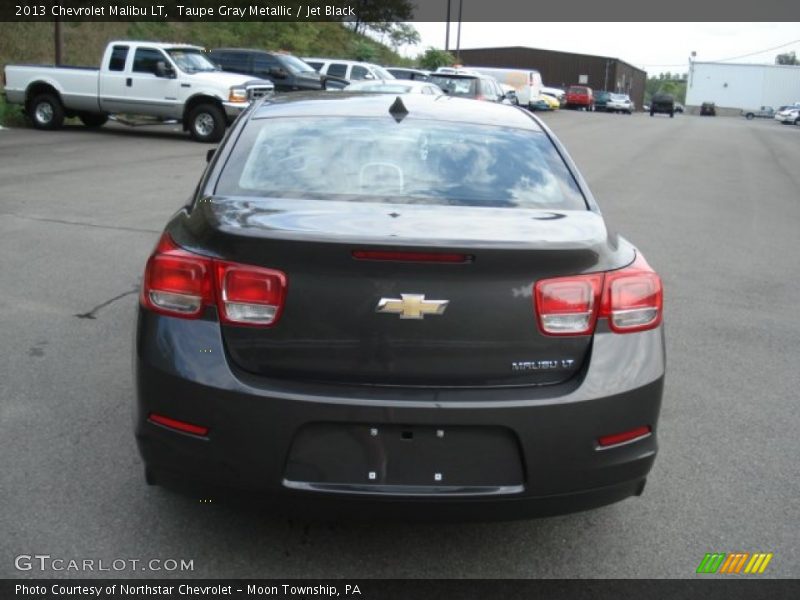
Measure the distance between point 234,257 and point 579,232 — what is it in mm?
1178

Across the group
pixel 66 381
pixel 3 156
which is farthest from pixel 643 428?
pixel 3 156

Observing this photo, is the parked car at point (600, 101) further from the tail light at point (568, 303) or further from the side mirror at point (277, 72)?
the tail light at point (568, 303)

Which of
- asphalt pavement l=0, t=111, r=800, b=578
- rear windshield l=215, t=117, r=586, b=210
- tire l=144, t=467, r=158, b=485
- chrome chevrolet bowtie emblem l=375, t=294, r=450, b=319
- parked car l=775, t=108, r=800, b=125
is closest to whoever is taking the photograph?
chrome chevrolet bowtie emblem l=375, t=294, r=450, b=319

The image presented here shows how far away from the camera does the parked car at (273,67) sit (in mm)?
23766

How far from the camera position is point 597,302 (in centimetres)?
293

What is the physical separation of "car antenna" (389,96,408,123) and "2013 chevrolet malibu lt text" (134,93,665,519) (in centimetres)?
114

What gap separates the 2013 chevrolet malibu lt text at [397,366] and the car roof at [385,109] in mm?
1210

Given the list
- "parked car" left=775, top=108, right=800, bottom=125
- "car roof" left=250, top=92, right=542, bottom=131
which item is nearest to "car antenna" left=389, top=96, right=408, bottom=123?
"car roof" left=250, top=92, right=542, bottom=131

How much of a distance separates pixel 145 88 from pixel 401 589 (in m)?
18.0

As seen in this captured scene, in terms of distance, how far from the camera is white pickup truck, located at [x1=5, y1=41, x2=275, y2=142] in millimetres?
18891

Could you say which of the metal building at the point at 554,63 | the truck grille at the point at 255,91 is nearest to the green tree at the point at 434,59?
the truck grille at the point at 255,91

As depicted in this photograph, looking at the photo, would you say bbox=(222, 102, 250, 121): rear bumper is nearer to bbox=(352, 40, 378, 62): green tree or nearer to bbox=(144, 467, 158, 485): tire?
bbox=(144, 467, 158, 485): tire

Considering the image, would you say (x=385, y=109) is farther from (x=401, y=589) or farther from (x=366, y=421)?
(x=401, y=589)

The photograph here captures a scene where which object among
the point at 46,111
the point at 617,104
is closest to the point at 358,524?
the point at 46,111
